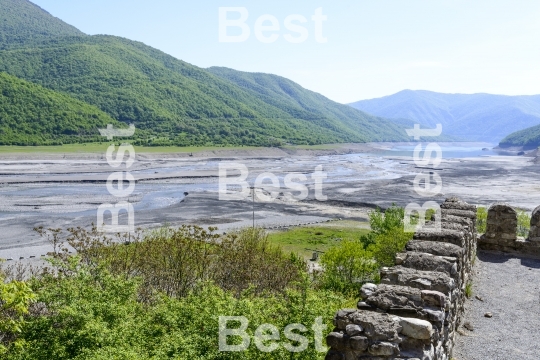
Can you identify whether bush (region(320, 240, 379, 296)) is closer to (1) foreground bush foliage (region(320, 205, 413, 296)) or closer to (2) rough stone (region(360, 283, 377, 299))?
(1) foreground bush foliage (region(320, 205, 413, 296))

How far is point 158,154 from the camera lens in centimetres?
11219

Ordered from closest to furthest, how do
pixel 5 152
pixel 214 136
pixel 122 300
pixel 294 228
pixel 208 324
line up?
pixel 208 324, pixel 122 300, pixel 294 228, pixel 5 152, pixel 214 136

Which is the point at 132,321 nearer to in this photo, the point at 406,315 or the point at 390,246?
the point at 406,315

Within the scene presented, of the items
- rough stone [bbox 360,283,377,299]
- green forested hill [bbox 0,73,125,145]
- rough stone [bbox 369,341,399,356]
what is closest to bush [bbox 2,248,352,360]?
rough stone [bbox 360,283,377,299]

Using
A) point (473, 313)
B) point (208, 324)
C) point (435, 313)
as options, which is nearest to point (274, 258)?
point (473, 313)

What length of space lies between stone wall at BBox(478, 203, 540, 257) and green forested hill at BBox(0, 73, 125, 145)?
117026mm

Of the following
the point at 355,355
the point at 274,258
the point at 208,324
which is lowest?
the point at 274,258

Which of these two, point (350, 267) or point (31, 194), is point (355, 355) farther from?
point (31, 194)

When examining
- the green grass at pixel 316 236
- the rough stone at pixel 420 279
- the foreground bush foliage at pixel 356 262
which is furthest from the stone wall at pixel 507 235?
the green grass at pixel 316 236

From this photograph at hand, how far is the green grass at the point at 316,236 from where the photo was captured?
114 ft

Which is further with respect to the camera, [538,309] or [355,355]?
[538,309]

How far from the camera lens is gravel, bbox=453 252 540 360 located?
923cm

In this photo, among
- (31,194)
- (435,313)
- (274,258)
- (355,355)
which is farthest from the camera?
(31,194)

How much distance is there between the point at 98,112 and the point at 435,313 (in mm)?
155617
